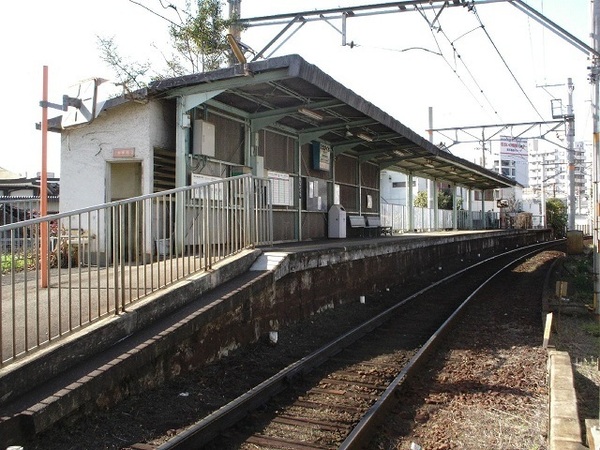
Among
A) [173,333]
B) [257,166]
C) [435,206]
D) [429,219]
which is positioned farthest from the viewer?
[429,219]

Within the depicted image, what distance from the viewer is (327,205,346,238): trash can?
1641 cm

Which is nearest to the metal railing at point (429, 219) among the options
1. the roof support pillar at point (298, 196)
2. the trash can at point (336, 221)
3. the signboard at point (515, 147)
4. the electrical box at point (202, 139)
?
the signboard at point (515, 147)

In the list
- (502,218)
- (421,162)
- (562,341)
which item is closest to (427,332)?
(562,341)

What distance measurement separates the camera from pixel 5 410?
14.0 ft

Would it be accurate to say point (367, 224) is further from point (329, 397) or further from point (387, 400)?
point (387, 400)

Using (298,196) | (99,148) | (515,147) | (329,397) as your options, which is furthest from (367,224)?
(515,147)

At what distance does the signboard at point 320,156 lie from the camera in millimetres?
15500

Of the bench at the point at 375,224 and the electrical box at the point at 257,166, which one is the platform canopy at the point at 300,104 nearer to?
the electrical box at the point at 257,166

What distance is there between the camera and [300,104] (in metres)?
12.0

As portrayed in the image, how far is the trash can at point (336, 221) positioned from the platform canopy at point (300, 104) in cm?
181

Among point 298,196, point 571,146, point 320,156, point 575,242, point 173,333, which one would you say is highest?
point 571,146

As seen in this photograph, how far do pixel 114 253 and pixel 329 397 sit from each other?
9.34ft

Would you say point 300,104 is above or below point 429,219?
above

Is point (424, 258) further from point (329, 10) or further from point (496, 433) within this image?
point (496, 433)
